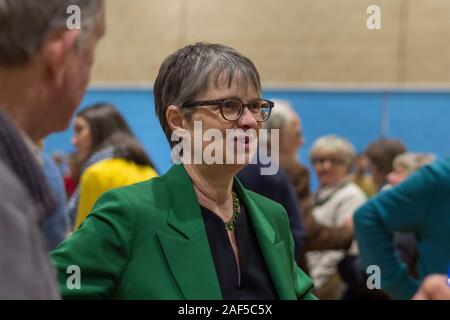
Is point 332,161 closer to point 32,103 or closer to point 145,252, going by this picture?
point 145,252

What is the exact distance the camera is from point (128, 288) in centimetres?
162

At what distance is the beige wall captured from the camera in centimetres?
803

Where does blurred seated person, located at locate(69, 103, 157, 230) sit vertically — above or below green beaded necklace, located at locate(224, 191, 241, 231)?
below

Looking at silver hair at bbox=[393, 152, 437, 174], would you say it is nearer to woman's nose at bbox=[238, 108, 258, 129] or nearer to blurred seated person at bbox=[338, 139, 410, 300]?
blurred seated person at bbox=[338, 139, 410, 300]

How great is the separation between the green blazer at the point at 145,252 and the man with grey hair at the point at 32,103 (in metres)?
0.48

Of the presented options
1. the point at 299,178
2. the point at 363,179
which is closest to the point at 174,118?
the point at 299,178

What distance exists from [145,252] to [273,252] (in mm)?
281

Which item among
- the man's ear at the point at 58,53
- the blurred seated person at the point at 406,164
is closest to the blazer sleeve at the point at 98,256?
the man's ear at the point at 58,53

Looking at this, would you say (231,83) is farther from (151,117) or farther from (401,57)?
(401,57)

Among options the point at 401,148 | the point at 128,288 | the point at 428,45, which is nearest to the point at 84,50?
the point at 128,288

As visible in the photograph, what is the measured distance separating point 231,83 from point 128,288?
0.47 metres

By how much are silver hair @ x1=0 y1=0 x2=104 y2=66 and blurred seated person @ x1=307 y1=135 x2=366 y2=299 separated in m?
3.03

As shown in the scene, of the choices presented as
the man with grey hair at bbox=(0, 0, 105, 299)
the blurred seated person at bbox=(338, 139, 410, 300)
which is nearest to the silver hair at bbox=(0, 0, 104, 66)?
the man with grey hair at bbox=(0, 0, 105, 299)

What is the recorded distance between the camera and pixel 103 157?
3607mm
